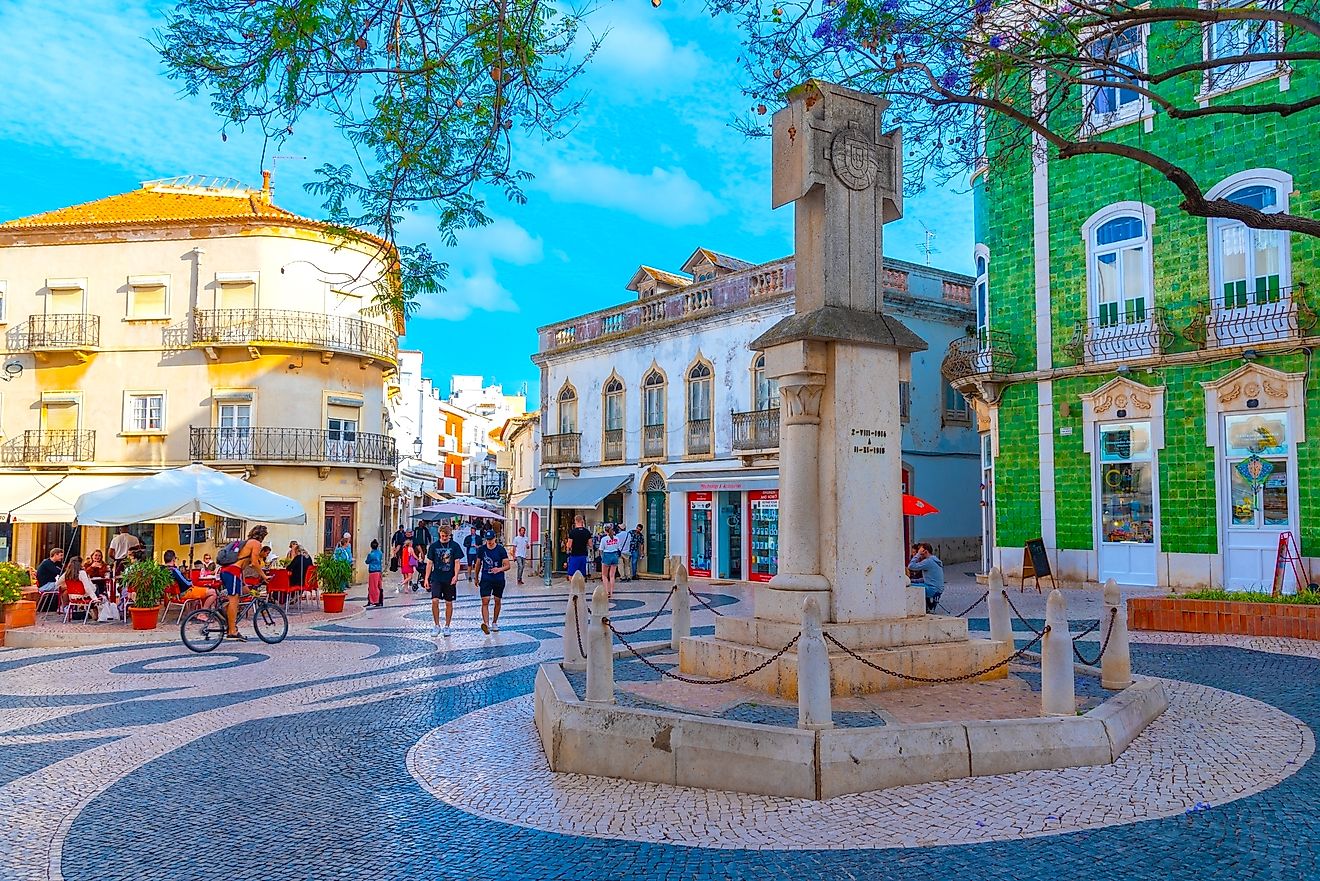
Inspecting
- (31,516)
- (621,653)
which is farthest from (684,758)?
(31,516)

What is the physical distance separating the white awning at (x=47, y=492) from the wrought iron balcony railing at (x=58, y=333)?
3.90 metres

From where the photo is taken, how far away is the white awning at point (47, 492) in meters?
21.8

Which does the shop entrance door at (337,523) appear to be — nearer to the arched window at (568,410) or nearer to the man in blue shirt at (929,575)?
the arched window at (568,410)

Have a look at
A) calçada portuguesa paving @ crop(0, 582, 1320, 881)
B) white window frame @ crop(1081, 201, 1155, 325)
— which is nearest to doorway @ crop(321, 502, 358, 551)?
calçada portuguesa paving @ crop(0, 582, 1320, 881)

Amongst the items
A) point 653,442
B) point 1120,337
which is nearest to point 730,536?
point 653,442

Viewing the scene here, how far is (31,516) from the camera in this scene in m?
21.7

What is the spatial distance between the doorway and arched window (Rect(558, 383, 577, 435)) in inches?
298

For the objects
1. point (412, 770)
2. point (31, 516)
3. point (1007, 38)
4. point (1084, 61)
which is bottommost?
point (412, 770)

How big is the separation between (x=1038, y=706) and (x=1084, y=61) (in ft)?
21.5

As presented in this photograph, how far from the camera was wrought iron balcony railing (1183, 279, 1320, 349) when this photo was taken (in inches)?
665

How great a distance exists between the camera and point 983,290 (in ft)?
75.4

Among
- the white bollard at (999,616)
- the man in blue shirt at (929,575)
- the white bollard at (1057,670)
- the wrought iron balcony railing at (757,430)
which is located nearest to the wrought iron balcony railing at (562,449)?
the wrought iron balcony railing at (757,430)

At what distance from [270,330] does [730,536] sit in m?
14.9

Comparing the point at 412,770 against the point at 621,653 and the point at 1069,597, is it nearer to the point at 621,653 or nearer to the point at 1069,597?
the point at 621,653
